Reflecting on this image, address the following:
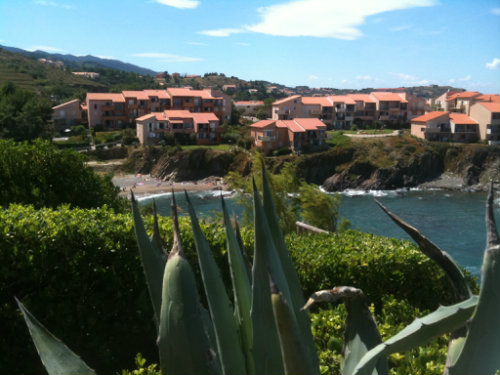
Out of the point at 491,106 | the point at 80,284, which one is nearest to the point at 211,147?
the point at 491,106

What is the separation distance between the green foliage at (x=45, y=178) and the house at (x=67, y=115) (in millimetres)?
66354

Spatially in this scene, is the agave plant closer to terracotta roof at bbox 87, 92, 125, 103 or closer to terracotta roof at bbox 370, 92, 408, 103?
terracotta roof at bbox 87, 92, 125, 103

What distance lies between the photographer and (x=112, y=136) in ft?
219

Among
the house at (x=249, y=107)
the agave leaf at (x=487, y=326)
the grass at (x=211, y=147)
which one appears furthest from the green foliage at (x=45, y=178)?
the house at (x=249, y=107)

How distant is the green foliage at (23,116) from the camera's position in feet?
188

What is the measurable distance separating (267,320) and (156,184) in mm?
55999

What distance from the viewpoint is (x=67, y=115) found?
7188 centimetres

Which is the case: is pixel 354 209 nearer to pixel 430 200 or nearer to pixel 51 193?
pixel 430 200

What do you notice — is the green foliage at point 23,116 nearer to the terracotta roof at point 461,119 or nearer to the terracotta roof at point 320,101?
the terracotta roof at point 320,101

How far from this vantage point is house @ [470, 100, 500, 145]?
216ft

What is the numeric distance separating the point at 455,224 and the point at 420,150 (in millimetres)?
24183

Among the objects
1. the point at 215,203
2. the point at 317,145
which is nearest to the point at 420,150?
the point at 317,145

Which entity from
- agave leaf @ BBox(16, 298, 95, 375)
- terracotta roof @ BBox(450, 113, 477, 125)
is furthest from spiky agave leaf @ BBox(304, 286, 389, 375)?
terracotta roof @ BBox(450, 113, 477, 125)

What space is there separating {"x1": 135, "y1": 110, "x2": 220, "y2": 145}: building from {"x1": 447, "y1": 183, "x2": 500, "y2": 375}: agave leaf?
65434 millimetres
